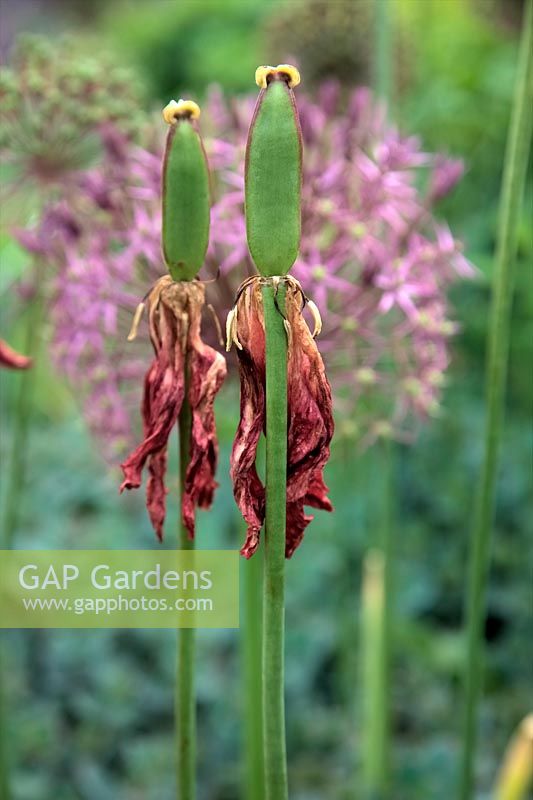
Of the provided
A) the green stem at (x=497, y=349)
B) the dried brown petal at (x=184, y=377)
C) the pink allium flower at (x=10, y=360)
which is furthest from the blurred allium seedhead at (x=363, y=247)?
the dried brown petal at (x=184, y=377)

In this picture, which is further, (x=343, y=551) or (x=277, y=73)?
(x=343, y=551)

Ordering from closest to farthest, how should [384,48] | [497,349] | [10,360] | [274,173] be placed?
1. [274,173]
2. [10,360]
3. [497,349]
4. [384,48]

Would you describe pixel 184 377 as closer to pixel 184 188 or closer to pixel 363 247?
pixel 184 188

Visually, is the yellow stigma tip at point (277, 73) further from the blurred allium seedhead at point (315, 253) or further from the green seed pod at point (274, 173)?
the blurred allium seedhead at point (315, 253)

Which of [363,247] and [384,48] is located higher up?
[384,48]

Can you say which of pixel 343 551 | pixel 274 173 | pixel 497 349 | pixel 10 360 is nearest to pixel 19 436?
pixel 10 360

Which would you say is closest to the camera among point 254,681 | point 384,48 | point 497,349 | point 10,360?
point 10,360

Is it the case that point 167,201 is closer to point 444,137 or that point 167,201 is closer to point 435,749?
point 435,749
